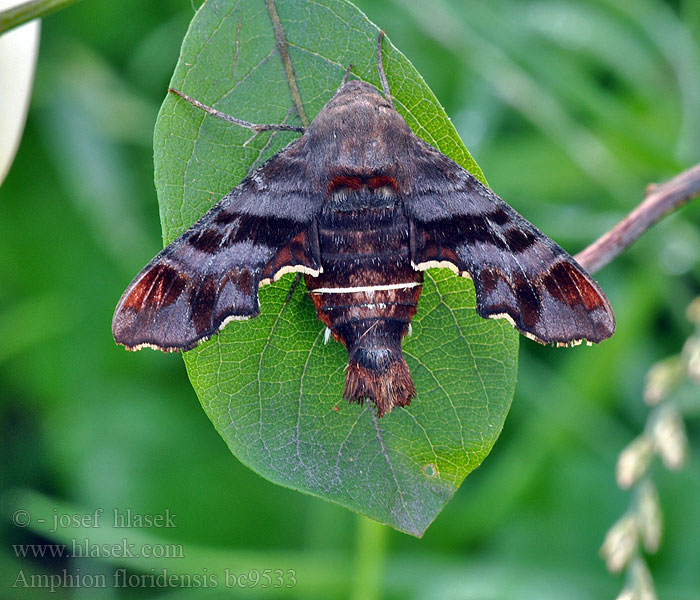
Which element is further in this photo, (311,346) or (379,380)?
(311,346)

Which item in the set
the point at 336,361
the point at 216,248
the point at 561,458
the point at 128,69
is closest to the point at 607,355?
the point at 561,458

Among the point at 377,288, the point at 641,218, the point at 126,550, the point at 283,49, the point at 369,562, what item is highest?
the point at 641,218

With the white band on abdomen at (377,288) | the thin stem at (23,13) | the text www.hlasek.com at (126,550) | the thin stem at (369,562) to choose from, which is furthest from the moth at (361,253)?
the text www.hlasek.com at (126,550)

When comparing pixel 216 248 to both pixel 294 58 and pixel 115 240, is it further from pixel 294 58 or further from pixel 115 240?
pixel 115 240

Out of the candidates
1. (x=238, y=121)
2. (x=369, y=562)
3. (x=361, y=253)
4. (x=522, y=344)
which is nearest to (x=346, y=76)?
(x=238, y=121)

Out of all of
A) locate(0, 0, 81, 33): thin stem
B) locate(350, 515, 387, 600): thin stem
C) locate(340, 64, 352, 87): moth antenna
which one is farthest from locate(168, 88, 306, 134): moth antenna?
locate(350, 515, 387, 600): thin stem

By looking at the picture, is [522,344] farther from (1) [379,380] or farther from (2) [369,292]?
(1) [379,380]

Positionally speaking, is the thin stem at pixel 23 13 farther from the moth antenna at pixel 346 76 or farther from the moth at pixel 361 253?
the moth antenna at pixel 346 76
